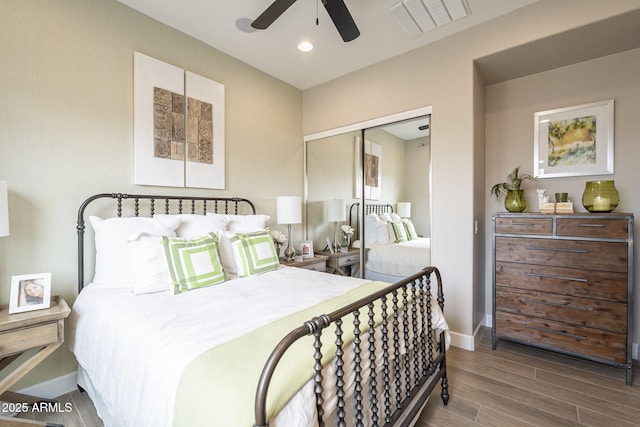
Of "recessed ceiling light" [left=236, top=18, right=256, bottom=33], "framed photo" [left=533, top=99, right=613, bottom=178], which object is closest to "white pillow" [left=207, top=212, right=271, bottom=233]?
"recessed ceiling light" [left=236, top=18, right=256, bottom=33]

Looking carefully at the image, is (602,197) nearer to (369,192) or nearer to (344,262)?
(369,192)

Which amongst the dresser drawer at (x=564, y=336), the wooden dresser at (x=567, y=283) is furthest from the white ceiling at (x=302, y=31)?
the dresser drawer at (x=564, y=336)

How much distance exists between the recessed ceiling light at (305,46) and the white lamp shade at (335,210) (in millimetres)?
1721

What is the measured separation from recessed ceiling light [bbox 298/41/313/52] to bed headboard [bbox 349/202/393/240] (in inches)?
69.5

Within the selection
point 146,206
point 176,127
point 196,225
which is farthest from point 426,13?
point 146,206

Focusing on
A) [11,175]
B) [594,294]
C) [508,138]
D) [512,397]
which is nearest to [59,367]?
[11,175]

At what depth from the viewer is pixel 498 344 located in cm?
272

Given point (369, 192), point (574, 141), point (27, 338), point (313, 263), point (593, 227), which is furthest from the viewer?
point (369, 192)

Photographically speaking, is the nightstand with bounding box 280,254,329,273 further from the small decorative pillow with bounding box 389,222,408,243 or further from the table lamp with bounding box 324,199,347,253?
the small decorative pillow with bounding box 389,222,408,243

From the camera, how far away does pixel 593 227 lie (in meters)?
2.21

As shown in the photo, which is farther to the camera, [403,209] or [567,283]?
[403,209]

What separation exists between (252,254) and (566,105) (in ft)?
10.5

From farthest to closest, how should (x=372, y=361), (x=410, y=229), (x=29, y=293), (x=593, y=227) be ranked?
(x=410, y=229), (x=593, y=227), (x=29, y=293), (x=372, y=361)

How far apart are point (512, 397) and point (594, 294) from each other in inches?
41.2
